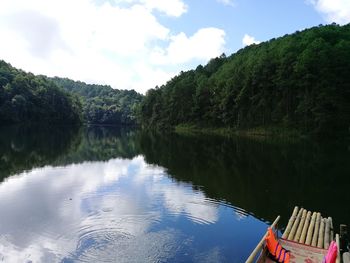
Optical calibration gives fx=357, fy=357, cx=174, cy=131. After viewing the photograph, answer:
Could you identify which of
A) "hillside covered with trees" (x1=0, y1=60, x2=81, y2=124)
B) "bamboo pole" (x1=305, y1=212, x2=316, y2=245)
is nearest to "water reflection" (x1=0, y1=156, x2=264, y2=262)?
"bamboo pole" (x1=305, y1=212, x2=316, y2=245)

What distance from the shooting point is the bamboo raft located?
36.8 ft

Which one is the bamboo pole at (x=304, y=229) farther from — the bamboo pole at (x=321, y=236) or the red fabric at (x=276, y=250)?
the red fabric at (x=276, y=250)

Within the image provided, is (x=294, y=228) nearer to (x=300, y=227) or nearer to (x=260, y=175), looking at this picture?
(x=300, y=227)

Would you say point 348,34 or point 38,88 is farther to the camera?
point 38,88

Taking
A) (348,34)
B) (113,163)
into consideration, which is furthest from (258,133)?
(113,163)

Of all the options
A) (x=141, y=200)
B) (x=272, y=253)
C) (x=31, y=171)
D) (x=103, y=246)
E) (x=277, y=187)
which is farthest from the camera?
(x=31, y=171)

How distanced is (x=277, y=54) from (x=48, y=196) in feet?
226

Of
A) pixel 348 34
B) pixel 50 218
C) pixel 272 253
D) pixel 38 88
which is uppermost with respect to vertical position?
pixel 348 34

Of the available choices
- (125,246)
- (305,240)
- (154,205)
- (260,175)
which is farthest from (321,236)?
(260,175)

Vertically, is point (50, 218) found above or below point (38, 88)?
below

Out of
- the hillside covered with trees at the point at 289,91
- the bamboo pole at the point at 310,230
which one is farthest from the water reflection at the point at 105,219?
the hillside covered with trees at the point at 289,91

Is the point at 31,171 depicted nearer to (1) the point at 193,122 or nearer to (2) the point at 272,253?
(2) the point at 272,253

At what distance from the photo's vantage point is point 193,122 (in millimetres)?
106188

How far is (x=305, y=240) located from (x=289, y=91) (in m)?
64.3
